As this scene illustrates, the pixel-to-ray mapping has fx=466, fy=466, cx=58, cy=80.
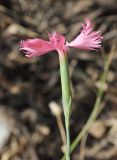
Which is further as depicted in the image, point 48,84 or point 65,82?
point 48,84

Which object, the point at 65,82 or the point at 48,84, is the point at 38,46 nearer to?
the point at 65,82

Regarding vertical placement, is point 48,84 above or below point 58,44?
below

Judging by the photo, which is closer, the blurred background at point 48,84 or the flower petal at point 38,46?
the flower petal at point 38,46

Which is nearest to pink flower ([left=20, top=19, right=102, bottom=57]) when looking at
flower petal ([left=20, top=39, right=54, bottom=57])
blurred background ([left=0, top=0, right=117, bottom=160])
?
flower petal ([left=20, top=39, right=54, bottom=57])

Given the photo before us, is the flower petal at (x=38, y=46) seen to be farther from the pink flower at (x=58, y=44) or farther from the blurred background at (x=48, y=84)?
the blurred background at (x=48, y=84)

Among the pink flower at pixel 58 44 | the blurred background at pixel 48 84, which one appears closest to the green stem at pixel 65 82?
the pink flower at pixel 58 44

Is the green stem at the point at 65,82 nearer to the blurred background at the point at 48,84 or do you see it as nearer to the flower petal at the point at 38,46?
the flower petal at the point at 38,46

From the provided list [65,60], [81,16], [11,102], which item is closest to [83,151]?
[11,102]

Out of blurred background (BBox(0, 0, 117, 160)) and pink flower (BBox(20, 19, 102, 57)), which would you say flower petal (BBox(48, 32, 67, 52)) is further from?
blurred background (BBox(0, 0, 117, 160))

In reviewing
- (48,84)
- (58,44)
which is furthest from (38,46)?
(48,84)

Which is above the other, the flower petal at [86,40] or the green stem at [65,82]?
the flower petal at [86,40]
